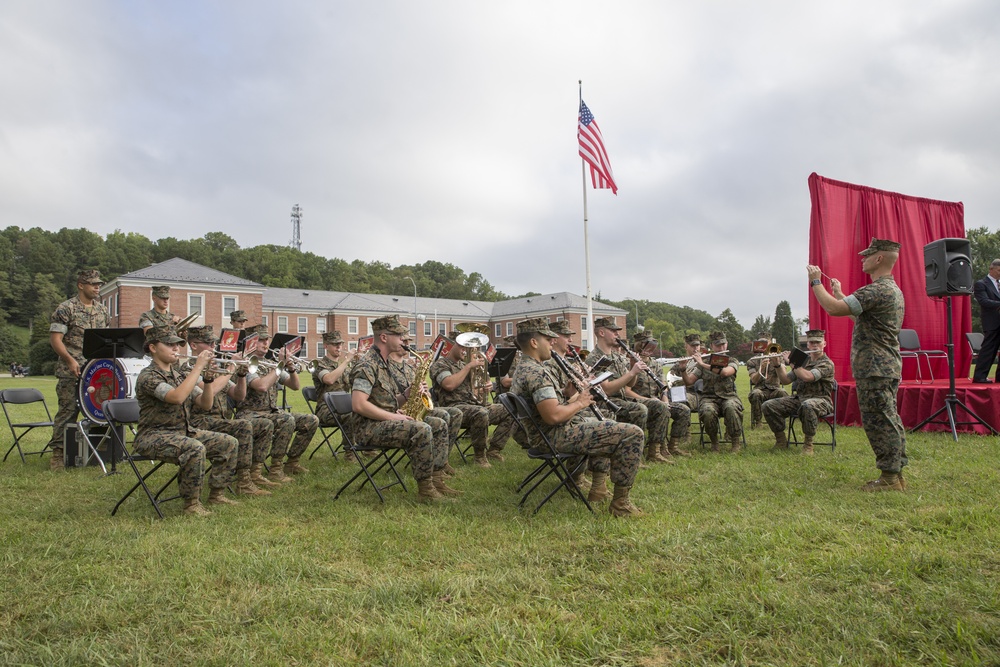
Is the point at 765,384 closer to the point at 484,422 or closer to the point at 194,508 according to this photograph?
the point at 484,422

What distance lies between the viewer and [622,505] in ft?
Answer: 17.3

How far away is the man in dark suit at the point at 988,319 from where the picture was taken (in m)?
10.6

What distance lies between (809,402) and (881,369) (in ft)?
8.90

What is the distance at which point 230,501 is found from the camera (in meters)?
6.03

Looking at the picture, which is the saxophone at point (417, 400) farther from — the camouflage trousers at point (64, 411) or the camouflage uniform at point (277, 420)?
the camouflage trousers at point (64, 411)

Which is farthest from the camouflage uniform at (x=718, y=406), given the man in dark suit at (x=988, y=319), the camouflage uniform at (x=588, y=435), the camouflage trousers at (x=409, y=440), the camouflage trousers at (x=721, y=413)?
the man in dark suit at (x=988, y=319)

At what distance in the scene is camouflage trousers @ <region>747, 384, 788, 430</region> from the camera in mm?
10200

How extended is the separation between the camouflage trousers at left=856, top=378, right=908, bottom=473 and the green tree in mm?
74065

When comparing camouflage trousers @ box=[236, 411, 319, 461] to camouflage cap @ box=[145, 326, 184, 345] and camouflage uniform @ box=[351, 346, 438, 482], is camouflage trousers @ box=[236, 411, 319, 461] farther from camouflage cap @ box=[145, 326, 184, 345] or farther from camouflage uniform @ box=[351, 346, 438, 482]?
camouflage cap @ box=[145, 326, 184, 345]

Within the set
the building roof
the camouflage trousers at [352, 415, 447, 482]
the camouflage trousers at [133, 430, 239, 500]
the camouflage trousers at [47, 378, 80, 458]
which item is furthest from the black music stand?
the building roof

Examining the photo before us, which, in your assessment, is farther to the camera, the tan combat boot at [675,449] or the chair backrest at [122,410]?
the tan combat boot at [675,449]

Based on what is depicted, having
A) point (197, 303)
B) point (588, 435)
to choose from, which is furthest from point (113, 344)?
point (197, 303)

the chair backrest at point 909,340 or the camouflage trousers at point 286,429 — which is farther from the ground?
the chair backrest at point 909,340

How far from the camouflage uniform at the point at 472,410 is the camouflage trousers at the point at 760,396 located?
4.42 metres
